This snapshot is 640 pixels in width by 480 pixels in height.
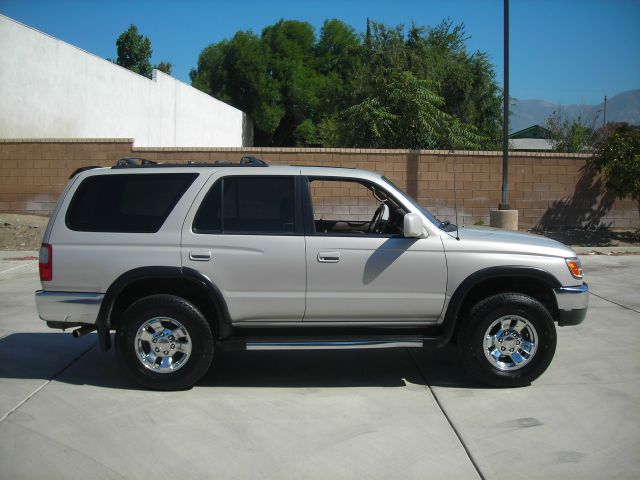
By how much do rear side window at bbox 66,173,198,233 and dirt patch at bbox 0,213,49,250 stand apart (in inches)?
380

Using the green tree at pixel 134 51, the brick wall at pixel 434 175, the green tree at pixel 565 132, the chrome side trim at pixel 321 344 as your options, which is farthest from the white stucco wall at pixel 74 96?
the green tree at pixel 134 51

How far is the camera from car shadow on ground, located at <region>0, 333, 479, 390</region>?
6121mm

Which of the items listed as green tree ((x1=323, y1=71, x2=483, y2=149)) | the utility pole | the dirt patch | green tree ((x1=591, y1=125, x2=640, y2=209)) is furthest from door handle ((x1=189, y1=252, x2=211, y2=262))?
green tree ((x1=323, y1=71, x2=483, y2=149))

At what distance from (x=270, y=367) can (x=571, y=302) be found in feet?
9.32

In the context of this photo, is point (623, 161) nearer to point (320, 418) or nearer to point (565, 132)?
point (320, 418)

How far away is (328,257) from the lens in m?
5.68

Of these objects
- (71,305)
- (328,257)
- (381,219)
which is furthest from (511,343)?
(71,305)

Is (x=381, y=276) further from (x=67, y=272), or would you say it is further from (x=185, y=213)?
(x=67, y=272)

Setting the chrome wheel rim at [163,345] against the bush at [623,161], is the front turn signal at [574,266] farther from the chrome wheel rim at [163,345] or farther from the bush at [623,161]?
the bush at [623,161]

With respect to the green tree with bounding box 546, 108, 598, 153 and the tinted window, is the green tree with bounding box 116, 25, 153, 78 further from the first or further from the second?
the tinted window

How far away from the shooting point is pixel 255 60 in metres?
46.8

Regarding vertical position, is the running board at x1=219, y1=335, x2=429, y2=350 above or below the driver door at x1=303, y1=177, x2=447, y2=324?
below

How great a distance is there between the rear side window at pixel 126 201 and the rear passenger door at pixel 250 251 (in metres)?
0.25

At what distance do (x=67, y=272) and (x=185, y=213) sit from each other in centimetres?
109
